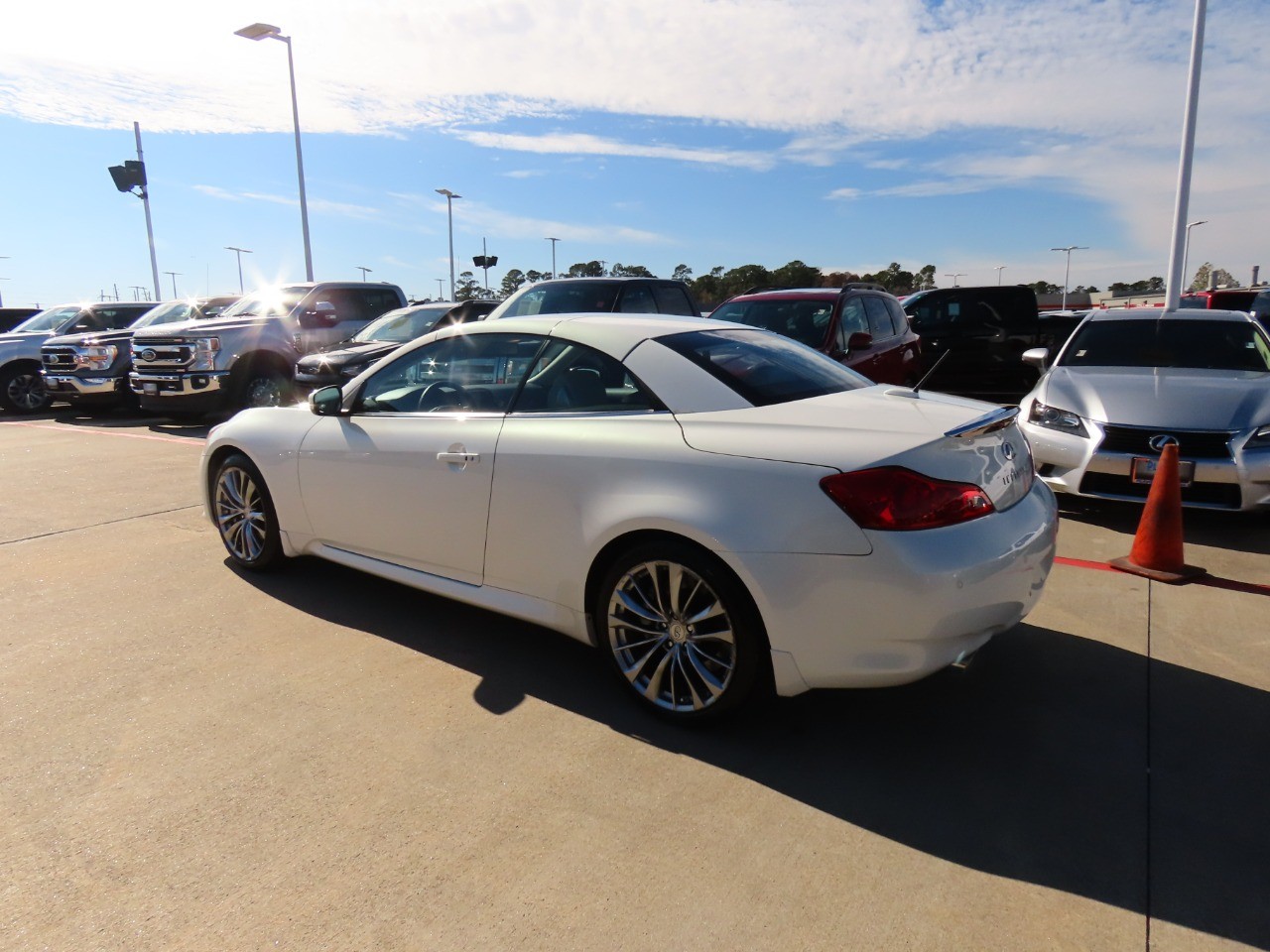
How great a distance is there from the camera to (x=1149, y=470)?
5.47 metres

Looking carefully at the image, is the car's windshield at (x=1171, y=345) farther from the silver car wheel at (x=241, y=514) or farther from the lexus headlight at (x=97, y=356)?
the lexus headlight at (x=97, y=356)

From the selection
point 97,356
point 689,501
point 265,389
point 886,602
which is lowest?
point 265,389

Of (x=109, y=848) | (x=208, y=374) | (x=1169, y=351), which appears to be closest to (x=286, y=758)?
(x=109, y=848)

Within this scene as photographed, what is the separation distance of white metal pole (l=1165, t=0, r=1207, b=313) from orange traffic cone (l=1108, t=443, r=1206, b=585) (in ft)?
38.7

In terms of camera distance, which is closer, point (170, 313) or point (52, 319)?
point (170, 313)

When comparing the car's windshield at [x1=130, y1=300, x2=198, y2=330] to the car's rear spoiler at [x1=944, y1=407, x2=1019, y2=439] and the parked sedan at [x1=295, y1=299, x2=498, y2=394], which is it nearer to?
the parked sedan at [x1=295, y1=299, x2=498, y2=394]

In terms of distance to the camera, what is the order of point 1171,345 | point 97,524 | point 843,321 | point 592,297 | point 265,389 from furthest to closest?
point 265,389, point 592,297, point 843,321, point 1171,345, point 97,524

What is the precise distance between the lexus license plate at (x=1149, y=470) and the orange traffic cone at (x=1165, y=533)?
2.38 ft

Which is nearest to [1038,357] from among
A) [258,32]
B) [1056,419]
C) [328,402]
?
[1056,419]

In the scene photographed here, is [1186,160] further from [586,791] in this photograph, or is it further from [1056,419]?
[586,791]

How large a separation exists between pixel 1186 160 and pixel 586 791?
17949 mm

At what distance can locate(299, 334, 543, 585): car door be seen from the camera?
3.65m

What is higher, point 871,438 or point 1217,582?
point 871,438

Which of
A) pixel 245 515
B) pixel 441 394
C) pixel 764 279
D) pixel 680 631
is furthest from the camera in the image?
pixel 764 279
